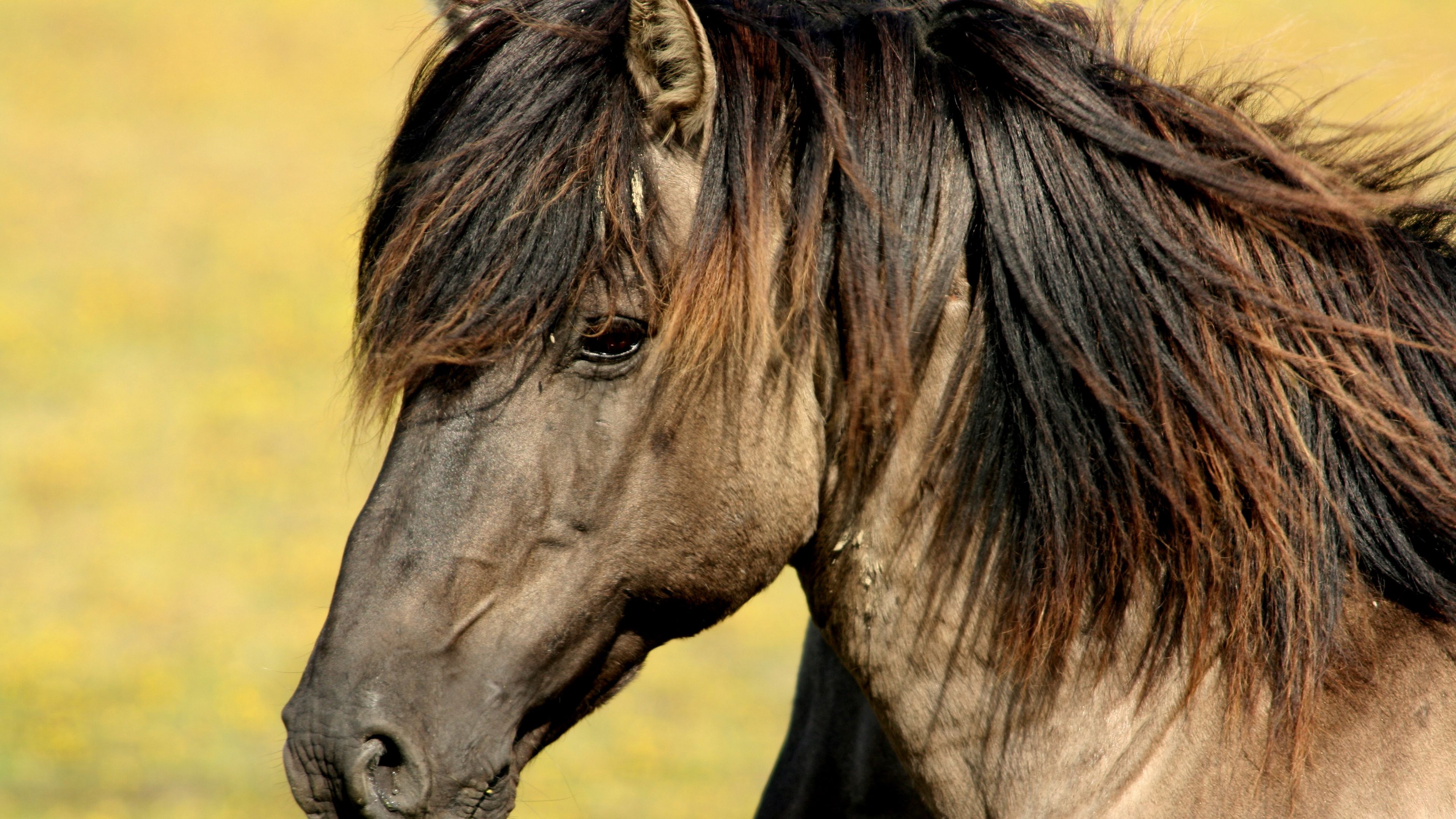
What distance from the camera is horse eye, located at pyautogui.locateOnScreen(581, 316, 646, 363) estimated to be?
184 cm

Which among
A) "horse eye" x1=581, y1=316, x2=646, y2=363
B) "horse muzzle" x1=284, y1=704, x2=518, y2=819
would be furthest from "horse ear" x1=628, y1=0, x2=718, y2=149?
"horse muzzle" x1=284, y1=704, x2=518, y2=819

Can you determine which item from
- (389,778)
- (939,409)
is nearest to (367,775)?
(389,778)

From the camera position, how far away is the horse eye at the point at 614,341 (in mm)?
1840

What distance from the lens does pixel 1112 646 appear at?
1896 millimetres

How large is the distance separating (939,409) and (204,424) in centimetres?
1189

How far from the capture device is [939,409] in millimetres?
1932

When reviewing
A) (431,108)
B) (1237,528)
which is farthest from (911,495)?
(431,108)

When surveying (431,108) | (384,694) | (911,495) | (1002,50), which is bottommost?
(384,694)

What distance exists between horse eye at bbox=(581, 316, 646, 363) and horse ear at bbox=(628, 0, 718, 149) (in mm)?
305

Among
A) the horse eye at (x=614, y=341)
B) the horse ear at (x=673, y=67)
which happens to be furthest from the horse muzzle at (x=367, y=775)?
the horse ear at (x=673, y=67)

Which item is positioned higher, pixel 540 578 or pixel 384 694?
pixel 540 578

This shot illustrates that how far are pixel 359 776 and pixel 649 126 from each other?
109cm

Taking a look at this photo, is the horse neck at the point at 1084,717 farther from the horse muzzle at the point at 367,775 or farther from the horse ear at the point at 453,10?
the horse ear at the point at 453,10

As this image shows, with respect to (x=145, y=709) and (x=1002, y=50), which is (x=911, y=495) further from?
(x=145, y=709)
